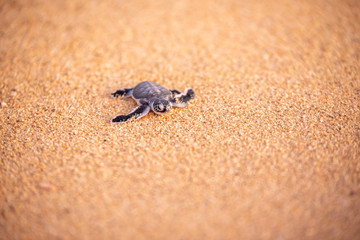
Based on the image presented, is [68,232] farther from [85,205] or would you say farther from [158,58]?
[158,58]

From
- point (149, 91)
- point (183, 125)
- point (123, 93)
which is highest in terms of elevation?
point (149, 91)

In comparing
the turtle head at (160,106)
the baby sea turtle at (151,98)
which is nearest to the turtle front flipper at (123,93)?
the baby sea turtle at (151,98)

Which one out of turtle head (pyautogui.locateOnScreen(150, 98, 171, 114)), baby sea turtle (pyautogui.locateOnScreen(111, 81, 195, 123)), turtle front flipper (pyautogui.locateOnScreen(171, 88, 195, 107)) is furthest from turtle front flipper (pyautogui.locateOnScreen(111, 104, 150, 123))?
turtle front flipper (pyautogui.locateOnScreen(171, 88, 195, 107))

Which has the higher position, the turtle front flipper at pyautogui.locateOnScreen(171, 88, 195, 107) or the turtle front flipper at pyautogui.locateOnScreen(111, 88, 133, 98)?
the turtle front flipper at pyautogui.locateOnScreen(171, 88, 195, 107)

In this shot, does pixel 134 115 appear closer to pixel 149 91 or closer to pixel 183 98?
pixel 149 91

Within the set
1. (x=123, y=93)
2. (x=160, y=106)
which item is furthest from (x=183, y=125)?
(x=123, y=93)

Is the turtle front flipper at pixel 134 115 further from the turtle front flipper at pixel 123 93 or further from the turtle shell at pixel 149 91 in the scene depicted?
the turtle front flipper at pixel 123 93

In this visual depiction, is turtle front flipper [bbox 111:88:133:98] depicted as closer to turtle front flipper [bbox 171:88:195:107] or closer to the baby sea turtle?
the baby sea turtle
